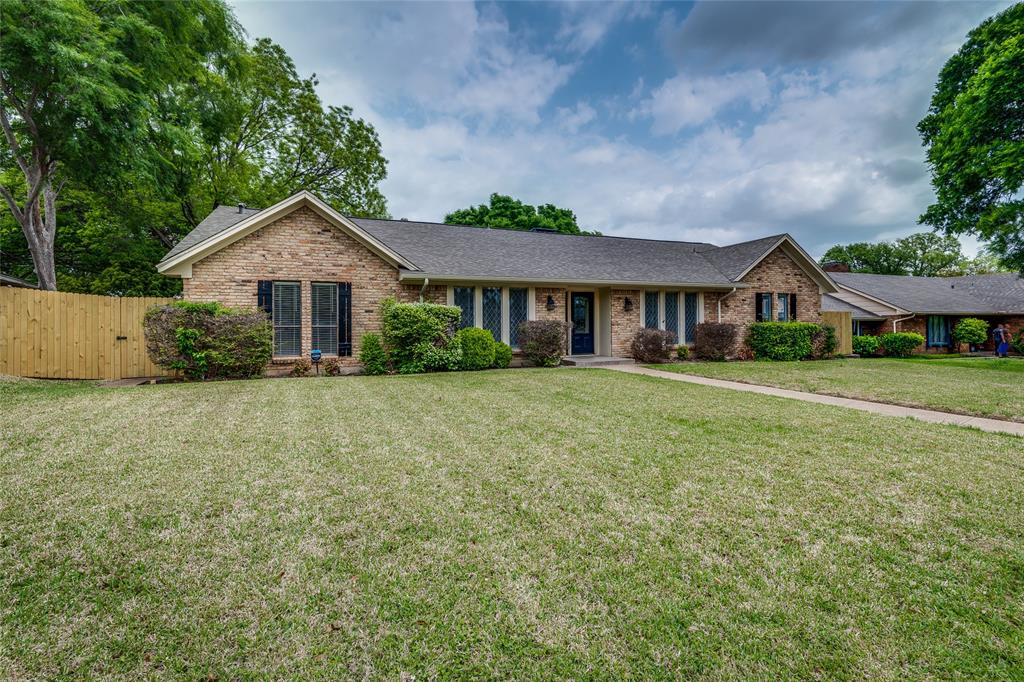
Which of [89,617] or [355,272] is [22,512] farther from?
[355,272]

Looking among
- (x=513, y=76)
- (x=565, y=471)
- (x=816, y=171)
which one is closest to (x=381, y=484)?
(x=565, y=471)

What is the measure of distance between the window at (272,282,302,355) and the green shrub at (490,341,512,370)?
521 centimetres

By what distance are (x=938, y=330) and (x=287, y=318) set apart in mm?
31918

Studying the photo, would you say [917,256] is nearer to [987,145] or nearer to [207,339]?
[987,145]

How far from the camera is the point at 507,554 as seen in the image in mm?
2695

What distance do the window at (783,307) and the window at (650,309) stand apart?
223 inches

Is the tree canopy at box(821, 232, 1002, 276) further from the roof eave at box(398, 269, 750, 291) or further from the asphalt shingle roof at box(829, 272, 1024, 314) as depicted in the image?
the roof eave at box(398, 269, 750, 291)

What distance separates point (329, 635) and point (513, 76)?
16.4 metres

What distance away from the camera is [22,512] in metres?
3.19

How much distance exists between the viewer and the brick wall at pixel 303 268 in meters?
11.1

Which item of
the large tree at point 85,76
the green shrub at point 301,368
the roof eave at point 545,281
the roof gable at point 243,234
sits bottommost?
the green shrub at point 301,368

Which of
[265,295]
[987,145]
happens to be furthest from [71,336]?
[987,145]

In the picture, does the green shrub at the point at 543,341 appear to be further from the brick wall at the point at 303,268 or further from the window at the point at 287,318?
the window at the point at 287,318

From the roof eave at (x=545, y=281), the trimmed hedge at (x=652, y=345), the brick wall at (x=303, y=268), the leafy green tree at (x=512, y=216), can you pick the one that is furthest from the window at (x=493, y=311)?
the leafy green tree at (x=512, y=216)
